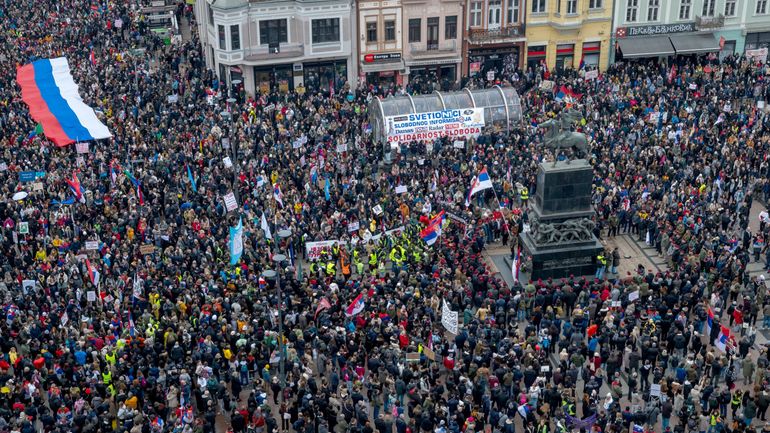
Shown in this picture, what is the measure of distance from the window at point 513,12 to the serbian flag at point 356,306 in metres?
36.3

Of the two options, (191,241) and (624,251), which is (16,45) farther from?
(624,251)

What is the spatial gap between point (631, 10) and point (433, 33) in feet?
45.6

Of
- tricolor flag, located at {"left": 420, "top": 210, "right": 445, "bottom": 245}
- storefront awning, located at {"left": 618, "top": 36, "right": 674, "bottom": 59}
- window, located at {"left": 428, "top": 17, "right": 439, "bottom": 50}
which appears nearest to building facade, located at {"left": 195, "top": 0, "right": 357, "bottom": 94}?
window, located at {"left": 428, "top": 17, "right": 439, "bottom": 50}

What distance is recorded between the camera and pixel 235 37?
6500 centimetres

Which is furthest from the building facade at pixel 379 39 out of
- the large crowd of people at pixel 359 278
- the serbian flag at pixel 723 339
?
the serbian flag at pixel 723 339

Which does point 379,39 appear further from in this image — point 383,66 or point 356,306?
point 356,306

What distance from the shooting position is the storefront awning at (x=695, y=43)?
6838 centimetres

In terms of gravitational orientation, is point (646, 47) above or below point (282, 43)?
below

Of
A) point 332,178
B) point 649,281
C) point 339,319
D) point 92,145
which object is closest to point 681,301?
point 649,281

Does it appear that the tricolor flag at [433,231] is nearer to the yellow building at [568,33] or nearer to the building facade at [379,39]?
the building facade at [379,39]


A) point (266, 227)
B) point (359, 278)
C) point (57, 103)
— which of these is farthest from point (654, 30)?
point (57, 103)

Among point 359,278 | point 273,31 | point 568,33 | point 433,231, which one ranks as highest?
point 273,31

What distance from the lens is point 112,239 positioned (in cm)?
4444

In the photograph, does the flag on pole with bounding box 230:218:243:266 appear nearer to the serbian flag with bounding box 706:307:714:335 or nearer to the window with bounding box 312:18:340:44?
the serbian flag with bounding box 706:307:714:335
